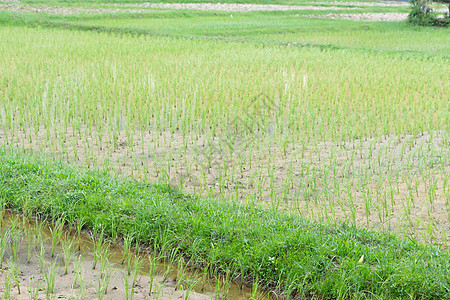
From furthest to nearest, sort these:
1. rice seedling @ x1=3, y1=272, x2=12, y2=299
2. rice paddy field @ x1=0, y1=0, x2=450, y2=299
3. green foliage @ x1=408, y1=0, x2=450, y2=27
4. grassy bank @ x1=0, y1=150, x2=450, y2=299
Result: green foliage @ x1=408, y1=0, x2=450, y2=27, rice paddy field @ x1=0, y1=0, x2=450, y2=299, grassy bank @ x1=0, y1=150, x2=450, y2=299, rice seedling @ x1=3, y1=272, x2=12, y2=299

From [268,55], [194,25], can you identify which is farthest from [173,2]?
[268,55]

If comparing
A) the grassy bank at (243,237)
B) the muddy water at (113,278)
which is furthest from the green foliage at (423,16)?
the muddy water at (113,278)

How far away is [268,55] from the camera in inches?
380

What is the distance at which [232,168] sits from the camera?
15.4 feet

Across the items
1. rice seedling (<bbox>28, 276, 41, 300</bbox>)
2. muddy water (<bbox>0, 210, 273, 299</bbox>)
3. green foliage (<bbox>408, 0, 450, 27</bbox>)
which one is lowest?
muddy water (<bbox>0, 210, 273, 299</bbox>)

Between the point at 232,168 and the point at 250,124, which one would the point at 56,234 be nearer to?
the point at 232,168

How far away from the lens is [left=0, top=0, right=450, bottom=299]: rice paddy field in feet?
9.39

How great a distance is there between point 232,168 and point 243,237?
1.62 meters

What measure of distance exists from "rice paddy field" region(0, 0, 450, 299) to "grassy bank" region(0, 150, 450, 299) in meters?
0.01

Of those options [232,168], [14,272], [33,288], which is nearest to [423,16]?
[232,168]

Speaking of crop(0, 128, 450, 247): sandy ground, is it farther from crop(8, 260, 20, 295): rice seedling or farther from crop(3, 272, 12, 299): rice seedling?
crop(3, 272, 12, 299): rice seedling

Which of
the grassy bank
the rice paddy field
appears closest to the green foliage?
the rice paddy field

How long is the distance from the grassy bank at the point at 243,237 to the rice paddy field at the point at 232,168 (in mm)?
13

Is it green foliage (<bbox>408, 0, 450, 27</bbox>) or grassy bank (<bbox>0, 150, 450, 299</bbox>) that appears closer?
grassy bank (<bbox>0, 150, 450, 299</bbox>)
